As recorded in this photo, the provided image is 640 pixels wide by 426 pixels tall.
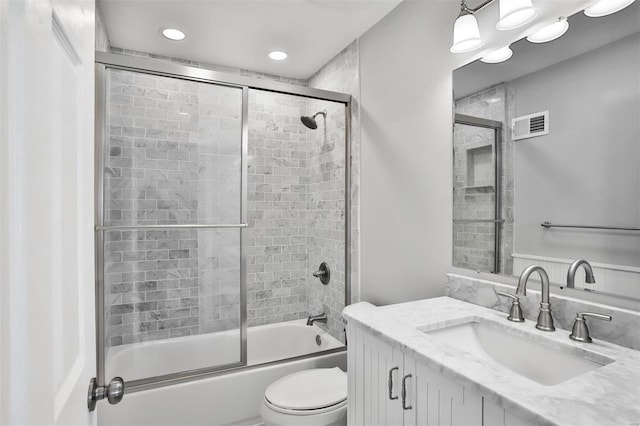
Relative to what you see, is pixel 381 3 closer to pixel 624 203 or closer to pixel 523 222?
pixel 523 222

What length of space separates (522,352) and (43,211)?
1.38 metres

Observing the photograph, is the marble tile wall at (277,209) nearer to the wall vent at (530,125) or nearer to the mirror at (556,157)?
the mirror at (556,157)

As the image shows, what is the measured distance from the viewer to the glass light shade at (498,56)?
1445mm

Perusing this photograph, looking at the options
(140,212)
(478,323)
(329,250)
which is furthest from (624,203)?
(140,212)

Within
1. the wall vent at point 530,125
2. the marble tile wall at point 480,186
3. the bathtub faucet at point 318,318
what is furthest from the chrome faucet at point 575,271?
the bathtub faucet at point 318,318

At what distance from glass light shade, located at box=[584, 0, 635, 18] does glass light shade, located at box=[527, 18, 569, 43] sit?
71 millimetres

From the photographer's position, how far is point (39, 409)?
0.41 m

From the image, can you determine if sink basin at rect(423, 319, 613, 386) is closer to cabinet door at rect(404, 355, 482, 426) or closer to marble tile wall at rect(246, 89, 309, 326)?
cabinet door at rect(404, 355, 482, 426)

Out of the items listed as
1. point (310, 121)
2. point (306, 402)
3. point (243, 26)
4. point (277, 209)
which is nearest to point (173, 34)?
point (243, 26)

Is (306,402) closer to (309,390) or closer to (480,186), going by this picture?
(309,390)

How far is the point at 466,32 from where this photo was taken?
151cm

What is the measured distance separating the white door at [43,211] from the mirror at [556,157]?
1.47m

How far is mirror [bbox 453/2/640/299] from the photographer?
3.59 ft

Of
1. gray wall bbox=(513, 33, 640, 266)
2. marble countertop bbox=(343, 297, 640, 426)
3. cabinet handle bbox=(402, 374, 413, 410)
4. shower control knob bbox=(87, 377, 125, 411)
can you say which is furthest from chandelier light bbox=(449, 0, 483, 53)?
shower control knob bbox=(87, 377, 125, 411)
